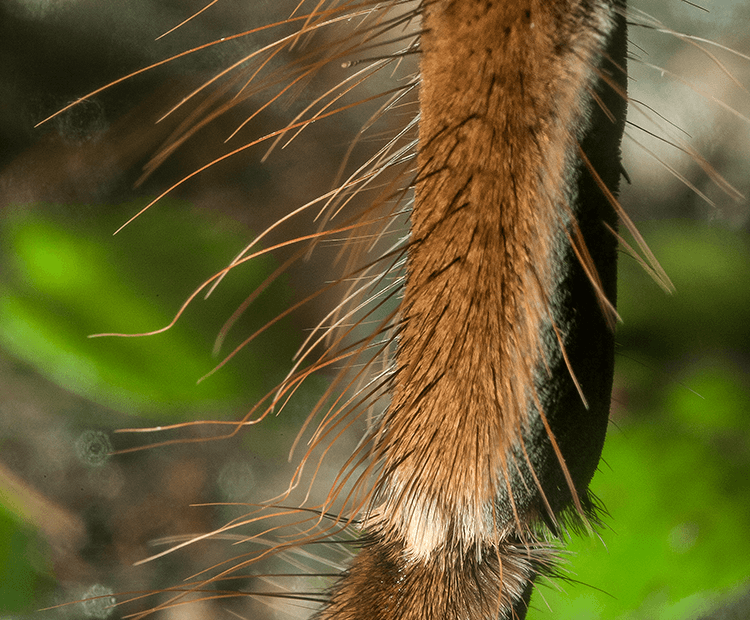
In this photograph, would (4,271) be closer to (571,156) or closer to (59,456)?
(59,456)

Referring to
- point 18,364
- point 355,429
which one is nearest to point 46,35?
point 18,364

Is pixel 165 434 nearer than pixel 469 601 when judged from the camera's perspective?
No

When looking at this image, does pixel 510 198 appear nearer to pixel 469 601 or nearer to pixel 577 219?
pixel 577 219

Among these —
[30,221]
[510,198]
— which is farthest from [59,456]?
[510,198]

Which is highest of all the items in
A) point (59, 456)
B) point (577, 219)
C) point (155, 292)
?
point (577, 219)

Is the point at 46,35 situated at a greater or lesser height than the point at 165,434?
greater

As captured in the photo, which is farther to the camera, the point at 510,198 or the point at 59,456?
the point at 59,456
